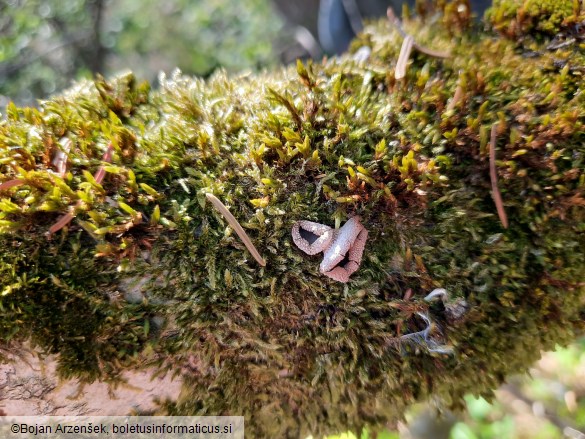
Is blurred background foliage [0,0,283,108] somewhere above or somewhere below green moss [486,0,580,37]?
above

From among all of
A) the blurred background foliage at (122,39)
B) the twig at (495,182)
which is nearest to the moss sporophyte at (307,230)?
the twig at (495,182)

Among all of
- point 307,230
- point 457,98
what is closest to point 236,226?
point 307,230

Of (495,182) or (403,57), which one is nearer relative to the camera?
(495,182)

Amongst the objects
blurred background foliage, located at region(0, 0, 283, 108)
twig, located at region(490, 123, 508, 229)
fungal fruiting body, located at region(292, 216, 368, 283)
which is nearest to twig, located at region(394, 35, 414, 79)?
twig, located at region(490, 123, 508, 229)

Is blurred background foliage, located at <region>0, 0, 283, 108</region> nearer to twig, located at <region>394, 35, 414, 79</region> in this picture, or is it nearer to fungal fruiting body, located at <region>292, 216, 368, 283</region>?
twig, located at <region>394, 35, 414, 79</region>

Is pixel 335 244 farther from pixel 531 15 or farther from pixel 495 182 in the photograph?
pixel 531 15

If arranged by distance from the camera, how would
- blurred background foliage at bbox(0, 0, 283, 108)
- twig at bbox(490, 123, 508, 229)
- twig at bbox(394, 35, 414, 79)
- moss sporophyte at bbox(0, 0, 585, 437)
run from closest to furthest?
1. moss sporophyte at bbox(0, 0, 585, 437)
2. twig at bbox(490, 123, 508, 229)
3. twig at bbox(394, 35, 414, 79)
4. blurred background foliage at bbox(0, 0, 283, 108)

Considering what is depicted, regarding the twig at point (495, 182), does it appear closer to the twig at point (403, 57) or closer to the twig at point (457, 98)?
the twig at point (457, 98)

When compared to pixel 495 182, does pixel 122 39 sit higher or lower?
higher

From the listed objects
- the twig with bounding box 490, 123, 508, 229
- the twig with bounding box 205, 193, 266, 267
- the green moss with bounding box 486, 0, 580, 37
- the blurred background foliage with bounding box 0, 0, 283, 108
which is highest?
the blurred background foliage with bounding box 0, 0, 283, 108
